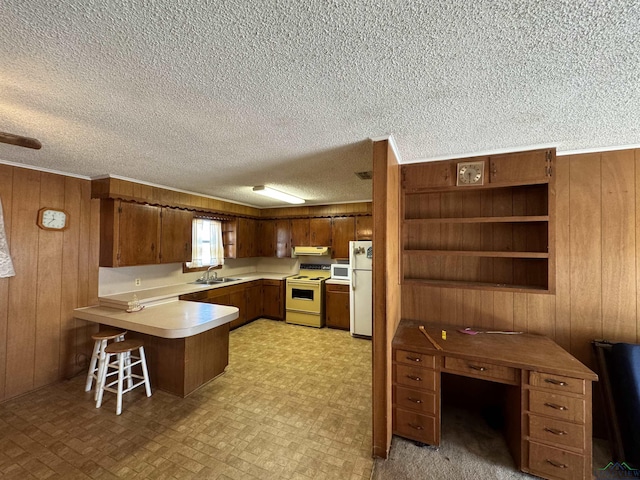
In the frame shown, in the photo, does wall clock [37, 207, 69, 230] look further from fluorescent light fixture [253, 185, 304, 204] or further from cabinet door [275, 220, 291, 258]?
cabinet door [275, 220, 291, 258]

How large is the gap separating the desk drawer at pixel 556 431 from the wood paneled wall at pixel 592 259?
2.43 ft

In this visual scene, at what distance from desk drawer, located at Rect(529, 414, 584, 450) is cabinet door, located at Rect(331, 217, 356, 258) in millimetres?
3530

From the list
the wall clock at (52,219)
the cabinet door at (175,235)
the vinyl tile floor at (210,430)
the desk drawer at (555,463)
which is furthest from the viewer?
the cabinet door at (175,235)

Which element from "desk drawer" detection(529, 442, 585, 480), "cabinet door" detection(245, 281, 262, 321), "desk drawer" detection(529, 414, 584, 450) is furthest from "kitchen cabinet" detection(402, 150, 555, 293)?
"cabinet door" detection(245, 281, 262, 321)

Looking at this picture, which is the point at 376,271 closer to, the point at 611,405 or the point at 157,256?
the point at 611,405

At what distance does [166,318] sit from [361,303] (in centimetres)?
282

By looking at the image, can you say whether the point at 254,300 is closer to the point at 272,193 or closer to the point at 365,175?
the point at 272,193

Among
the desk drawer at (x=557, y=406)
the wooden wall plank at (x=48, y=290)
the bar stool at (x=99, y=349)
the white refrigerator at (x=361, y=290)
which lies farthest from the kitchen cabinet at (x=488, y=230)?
the wooden wall plank at (x=48, y=290)

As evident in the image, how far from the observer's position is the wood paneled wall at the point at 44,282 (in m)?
2.60

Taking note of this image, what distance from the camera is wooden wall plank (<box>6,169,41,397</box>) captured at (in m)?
2.61

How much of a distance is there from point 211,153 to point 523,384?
2.98m

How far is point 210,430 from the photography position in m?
2.17

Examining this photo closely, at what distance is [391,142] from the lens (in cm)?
193

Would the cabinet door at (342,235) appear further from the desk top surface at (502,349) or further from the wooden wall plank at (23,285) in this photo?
the wooden wall plank at (23,285)
